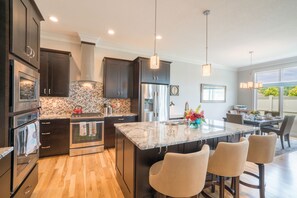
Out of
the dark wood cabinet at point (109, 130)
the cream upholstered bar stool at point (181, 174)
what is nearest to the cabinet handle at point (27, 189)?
the cream upholstered bar stool at point (181, 174)

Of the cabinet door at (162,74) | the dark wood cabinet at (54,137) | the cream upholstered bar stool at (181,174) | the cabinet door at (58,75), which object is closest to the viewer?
the cream upholstered bar stool at (181,174)

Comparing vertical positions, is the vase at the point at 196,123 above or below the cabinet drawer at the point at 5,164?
above

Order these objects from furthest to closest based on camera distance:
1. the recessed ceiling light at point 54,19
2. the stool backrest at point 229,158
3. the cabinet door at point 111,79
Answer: the cabinet door at point 111,79 → the recessed ceiling light at point 54,19 → the stool backrest at point 229,158

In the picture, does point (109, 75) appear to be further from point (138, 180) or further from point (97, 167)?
point (138, 180)

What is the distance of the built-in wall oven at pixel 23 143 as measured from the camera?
1431mm

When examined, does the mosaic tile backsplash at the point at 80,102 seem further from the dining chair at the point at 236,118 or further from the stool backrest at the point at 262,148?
the stool backrest at the point at 262,148

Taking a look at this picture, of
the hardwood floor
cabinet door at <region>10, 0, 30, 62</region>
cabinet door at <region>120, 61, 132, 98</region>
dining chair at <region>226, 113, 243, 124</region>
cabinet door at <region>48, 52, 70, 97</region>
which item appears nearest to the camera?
cabinet door at <region>10, 0, 30, 62</region>

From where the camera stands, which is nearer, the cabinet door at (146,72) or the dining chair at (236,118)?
the dining chair at (236,118)

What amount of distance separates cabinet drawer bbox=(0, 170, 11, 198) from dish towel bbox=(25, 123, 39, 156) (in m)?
0.36

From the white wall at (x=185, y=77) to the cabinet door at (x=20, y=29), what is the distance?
7.64 ft

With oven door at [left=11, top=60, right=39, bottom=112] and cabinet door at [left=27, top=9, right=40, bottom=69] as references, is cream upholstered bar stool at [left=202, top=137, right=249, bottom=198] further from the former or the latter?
cabinet door at [left=27, top=9, right=40, bottom=69]

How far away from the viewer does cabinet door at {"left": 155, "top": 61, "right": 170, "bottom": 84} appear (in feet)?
14.0

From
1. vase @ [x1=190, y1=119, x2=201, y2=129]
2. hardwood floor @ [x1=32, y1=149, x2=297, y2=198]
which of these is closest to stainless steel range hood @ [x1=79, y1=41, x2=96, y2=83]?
hardwood floor @ [x1=32, y1=149, x2=297, y2=198]

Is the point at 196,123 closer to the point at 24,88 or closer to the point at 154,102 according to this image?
the point at 154,102
